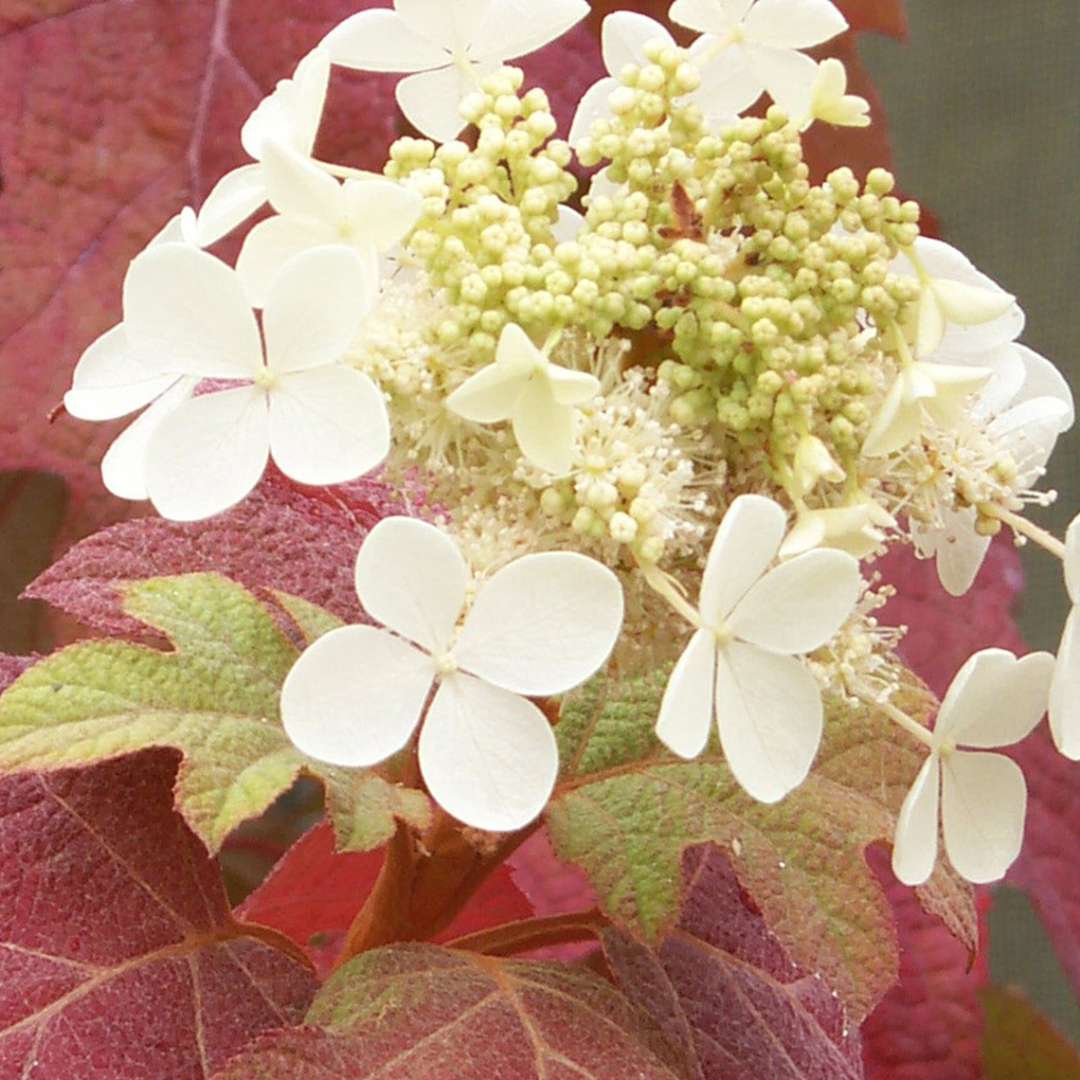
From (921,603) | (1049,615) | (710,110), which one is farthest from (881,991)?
(1049,615)

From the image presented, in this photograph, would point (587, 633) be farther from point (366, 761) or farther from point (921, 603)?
point (921, 603)

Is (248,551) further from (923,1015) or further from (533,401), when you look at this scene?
(923,1015)

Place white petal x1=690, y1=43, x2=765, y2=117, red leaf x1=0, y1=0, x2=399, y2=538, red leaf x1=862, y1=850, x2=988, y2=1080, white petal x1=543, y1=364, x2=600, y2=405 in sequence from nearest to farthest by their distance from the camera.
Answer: white petal x1=543, y1=364, x2=600, y2=405, white petal x1=690, y1=43, x2=765, y2=117, red leaf x1=0, y1=0, x2=399, y2=538, red leaf x1=862, y1=850, x2=988, y2=1080

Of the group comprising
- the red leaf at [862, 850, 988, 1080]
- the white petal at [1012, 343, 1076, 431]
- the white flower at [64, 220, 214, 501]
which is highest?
the white flower at [64, 220, 214, 501]

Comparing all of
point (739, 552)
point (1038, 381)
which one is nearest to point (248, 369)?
point (739, 552)

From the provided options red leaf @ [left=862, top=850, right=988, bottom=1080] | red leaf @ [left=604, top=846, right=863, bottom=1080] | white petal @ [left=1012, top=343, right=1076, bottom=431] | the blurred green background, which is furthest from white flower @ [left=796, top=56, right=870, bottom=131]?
the blurred green background

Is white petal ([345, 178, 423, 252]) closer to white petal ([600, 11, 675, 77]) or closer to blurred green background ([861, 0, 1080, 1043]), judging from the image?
white petal ([600, 11, 675, 77])

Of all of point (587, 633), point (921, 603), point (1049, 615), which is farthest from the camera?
point (1049, 615)

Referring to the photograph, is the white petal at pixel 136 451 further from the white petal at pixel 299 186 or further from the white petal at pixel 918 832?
the white petal at pixel 918 832
